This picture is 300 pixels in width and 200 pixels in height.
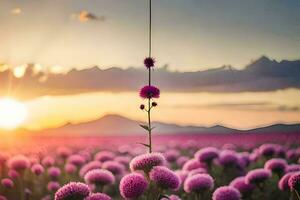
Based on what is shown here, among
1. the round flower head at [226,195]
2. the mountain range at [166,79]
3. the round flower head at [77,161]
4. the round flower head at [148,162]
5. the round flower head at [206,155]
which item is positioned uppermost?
the mountain range at [166,79]

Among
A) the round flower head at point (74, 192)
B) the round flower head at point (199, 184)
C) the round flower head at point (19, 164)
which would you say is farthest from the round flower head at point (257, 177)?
the round flower head at point (19, 164)

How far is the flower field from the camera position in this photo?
1.47 m

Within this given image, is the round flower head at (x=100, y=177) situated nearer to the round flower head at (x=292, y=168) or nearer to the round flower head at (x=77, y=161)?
the round flower head at (x=292, y=168)

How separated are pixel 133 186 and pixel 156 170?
10cm

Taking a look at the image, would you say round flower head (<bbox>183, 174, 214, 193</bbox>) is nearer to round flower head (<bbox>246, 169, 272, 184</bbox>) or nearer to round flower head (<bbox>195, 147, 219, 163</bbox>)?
round flower head (<bbox>246, 169, 272, 184</bbox>)

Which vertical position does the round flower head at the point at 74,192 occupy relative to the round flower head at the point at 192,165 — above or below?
above

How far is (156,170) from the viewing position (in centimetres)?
146

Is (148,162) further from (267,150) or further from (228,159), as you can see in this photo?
(267,150)

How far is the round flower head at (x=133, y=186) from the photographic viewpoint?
1.37 m

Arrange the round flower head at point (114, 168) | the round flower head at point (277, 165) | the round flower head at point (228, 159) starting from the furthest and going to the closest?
the round flower head at point (114, 168)
the round flower head at point (228, 159)
the round flower head at point (277, 165)

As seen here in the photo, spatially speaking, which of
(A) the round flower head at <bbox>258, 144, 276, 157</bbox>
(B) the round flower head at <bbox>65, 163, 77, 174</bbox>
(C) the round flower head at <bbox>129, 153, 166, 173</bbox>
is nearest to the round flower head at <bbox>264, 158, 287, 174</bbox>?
(A) the round flower head at <bbox>258, 144, 276, 157</bbox>

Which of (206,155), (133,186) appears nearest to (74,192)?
(133,186)

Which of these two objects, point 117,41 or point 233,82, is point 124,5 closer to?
point 117,41

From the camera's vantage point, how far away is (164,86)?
2711 mm
